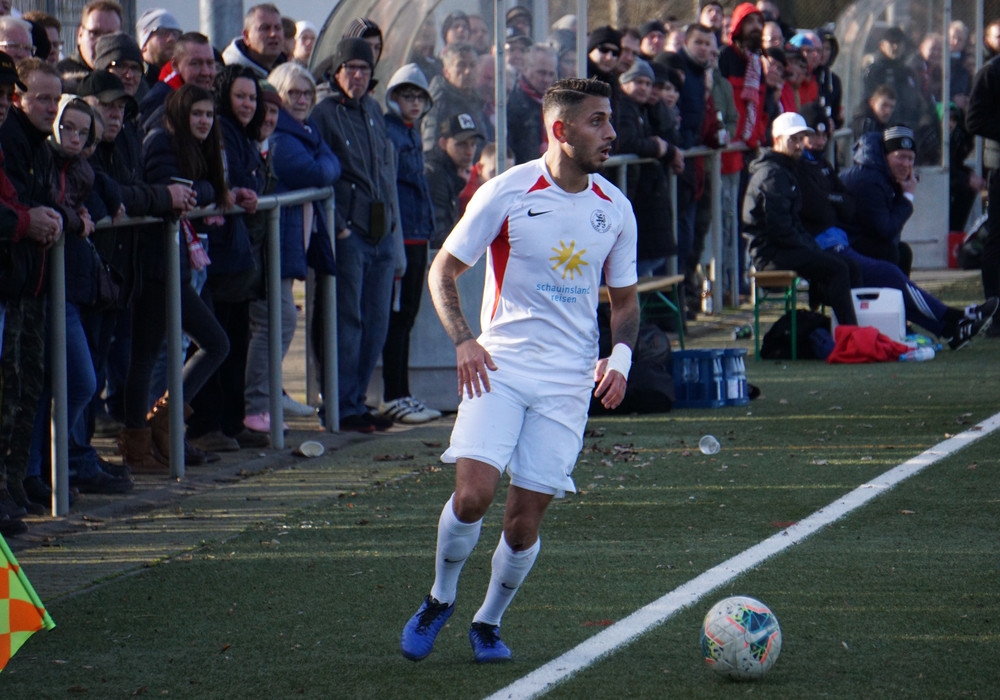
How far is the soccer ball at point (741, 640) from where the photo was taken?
16.1 feet

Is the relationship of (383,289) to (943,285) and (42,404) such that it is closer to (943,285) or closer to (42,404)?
(42,404)

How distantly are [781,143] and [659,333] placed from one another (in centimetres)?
309

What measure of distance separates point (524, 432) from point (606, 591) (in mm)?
1170

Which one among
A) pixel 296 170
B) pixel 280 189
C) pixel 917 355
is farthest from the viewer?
pixel 917 355

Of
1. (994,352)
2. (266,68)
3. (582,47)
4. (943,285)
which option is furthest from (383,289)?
(943,285)

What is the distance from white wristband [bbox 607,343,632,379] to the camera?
5.29 meters

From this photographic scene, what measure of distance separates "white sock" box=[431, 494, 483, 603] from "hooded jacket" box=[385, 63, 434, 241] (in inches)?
232

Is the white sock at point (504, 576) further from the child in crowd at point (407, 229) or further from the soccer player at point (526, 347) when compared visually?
the child in crowd at point (407, 229)

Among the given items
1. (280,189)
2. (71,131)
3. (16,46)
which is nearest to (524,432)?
(71,131)

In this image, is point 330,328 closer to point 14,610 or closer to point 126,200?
point 126,200

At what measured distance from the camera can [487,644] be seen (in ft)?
17.3

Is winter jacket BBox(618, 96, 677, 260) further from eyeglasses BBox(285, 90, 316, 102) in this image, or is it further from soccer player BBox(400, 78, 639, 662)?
soccer player BBox(400, 78, 639, 662)

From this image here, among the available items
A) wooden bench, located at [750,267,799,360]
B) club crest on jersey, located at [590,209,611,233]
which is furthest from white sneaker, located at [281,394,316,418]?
club crest on jersey, located at [590,209,611,233]

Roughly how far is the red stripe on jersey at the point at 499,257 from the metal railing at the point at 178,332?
2984 mm
